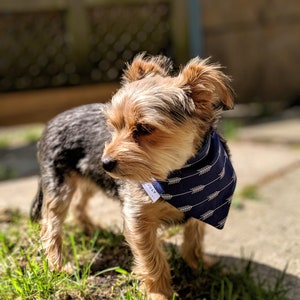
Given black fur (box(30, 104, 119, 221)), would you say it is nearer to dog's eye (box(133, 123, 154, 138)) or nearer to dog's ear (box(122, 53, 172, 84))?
dog's ear (box(122, 53, 172, 84))

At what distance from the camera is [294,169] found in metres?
5.39

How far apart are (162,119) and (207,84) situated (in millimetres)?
320

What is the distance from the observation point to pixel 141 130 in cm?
277

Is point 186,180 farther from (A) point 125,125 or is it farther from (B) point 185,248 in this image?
(B) point 185,248

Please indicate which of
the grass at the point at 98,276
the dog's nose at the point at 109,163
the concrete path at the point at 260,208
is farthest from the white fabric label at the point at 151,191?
the concrete path at the point at 260,208

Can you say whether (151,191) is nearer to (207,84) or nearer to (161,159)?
(161,159)

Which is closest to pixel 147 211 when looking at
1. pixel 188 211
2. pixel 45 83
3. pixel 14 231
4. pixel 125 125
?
pixel 188 211

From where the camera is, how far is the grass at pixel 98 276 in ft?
Result: 9.29

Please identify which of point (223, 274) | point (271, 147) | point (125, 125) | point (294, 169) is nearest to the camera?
point (125, 125)

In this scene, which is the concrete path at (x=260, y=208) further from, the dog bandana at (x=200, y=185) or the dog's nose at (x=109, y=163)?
the dog's nose at (x=109, y=163)

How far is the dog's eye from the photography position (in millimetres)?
2758

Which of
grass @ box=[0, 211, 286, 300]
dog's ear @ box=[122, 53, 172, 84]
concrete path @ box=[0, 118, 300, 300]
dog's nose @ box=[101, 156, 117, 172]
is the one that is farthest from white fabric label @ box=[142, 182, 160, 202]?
concrete path @ box=[0, 118, 300, 300]

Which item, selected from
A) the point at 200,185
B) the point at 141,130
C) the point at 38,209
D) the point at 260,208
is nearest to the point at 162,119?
the point at 141,130

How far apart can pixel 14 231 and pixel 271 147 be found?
3.60 m
